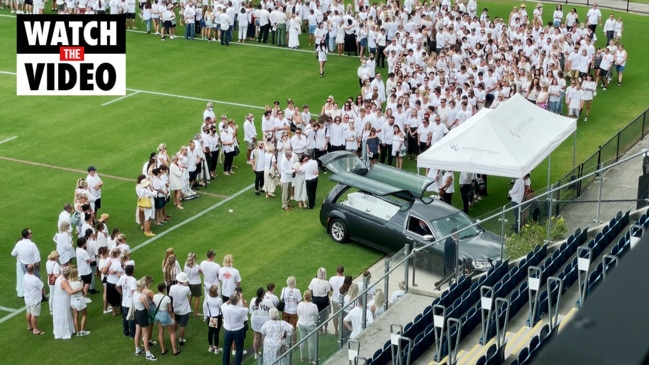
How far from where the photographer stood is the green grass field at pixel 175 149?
17781 mm

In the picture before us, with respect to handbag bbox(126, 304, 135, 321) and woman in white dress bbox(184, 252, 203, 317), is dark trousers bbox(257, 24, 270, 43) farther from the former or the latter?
handbag bbox(126, 304, 135, 321)

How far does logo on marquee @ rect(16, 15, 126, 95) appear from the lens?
31.1 meters

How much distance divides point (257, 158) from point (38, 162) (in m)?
6.36

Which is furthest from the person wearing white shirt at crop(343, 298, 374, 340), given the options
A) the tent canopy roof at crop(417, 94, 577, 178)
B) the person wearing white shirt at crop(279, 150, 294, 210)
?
the person wearing white shirt at crop(279, 150, 294, 210)

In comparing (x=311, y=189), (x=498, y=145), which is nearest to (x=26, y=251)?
(x=311, y=189)

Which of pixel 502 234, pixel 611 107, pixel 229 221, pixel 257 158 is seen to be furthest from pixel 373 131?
pixel 611 107

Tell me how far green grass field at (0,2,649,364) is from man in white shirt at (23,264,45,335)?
0.27 m

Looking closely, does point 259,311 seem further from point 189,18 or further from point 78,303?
point 189,18

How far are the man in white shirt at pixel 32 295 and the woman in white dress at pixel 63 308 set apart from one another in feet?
1.00

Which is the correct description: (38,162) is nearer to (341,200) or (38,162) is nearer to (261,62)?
(341,200)

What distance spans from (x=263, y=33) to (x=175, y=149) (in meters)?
12.4

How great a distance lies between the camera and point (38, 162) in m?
24.6

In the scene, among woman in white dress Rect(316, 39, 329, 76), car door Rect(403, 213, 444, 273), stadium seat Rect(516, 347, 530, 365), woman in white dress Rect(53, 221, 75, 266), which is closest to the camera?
stadium seat Rect(516, 347, 530, 365)

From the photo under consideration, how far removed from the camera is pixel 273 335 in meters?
13.7
